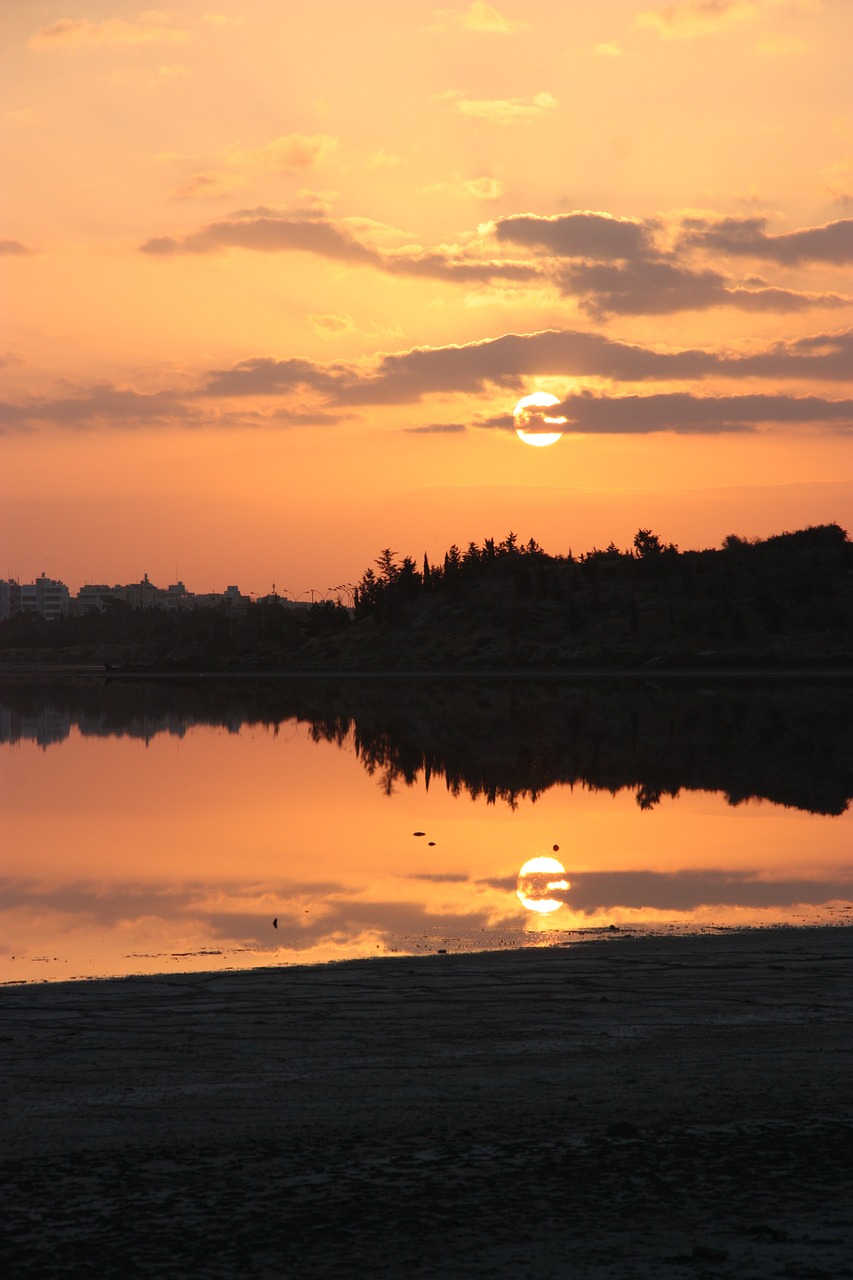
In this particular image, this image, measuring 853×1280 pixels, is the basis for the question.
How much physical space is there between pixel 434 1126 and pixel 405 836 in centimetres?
1784

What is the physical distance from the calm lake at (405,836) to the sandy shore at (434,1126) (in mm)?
3372

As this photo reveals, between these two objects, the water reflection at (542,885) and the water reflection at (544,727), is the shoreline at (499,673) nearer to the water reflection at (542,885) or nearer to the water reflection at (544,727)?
the water reflection at (544,727)

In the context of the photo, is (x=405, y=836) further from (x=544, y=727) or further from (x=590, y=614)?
(x=590, y=614)

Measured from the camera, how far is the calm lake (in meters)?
17.1

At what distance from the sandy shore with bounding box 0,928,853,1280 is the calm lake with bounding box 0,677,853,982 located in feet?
11.1

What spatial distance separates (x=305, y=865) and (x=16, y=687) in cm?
9955

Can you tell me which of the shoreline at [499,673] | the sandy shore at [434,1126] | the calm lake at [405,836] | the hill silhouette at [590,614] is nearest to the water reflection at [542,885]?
the calm lake at [405,836]

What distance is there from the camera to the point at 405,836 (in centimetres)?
2628

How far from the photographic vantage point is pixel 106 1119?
8.67 m

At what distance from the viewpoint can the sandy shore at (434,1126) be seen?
264 inches

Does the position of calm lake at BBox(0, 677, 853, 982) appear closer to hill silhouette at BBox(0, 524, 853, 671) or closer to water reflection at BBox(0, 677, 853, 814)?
water reflection at BBox(0, 677, 853, 814)

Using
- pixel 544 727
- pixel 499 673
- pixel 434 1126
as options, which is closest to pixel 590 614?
pixel 499 673

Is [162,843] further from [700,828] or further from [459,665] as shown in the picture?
[459,665]

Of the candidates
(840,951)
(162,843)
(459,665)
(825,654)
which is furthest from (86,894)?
(459,665)
